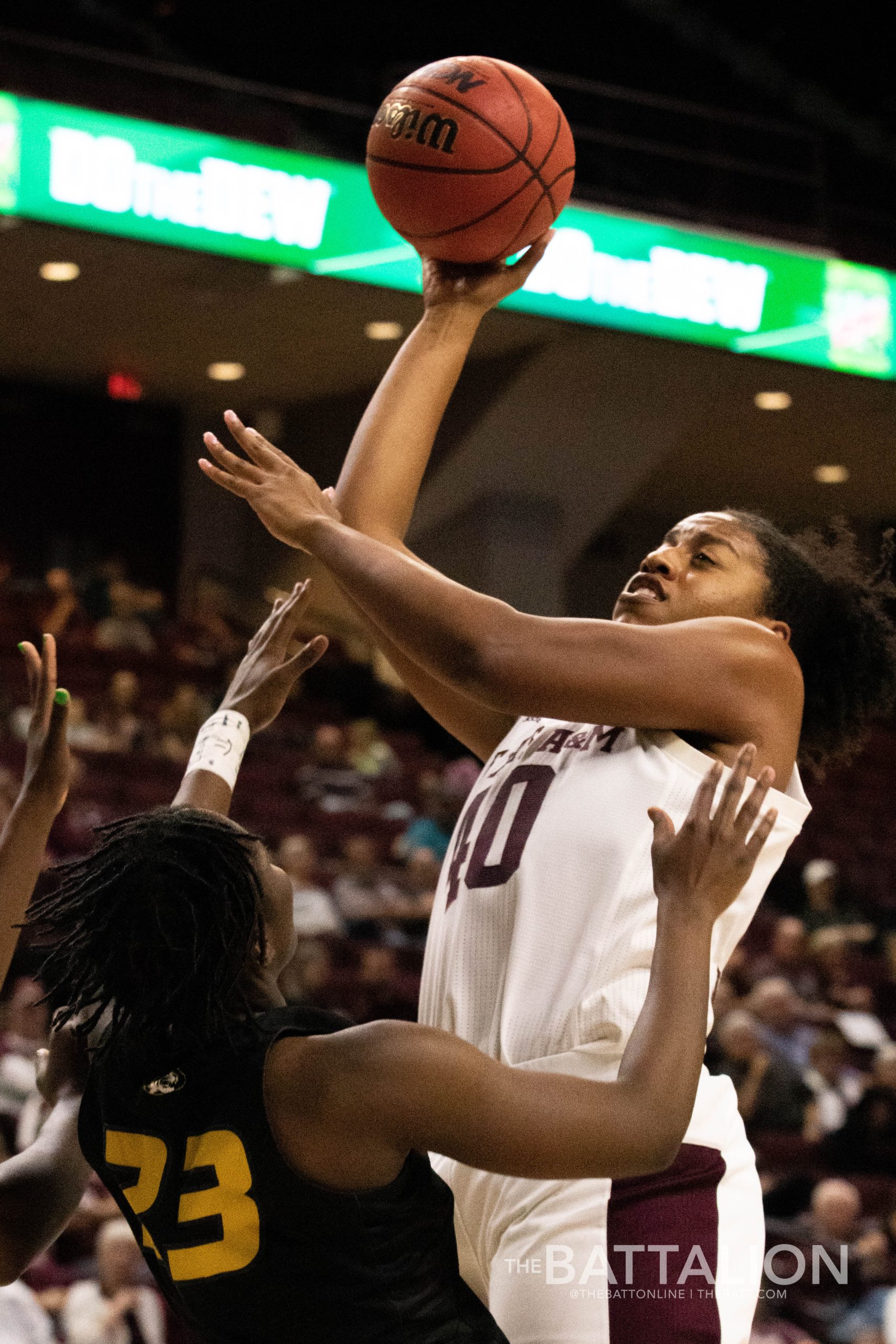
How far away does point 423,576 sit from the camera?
1.87 meters

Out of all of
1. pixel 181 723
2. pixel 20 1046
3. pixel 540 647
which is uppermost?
pixel 540 647

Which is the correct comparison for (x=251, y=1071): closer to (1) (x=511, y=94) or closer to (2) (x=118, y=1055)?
(2) (x=118, y=1055)

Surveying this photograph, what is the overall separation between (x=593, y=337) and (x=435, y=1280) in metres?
10.4

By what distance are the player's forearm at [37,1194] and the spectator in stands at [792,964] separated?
7.10 metres

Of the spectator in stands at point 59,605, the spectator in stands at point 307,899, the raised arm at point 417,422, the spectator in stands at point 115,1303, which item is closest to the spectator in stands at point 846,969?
the spectator in stands at point 307,899

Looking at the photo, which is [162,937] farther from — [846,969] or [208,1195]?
[846,969]

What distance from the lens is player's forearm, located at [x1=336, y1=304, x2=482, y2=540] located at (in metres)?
2.11

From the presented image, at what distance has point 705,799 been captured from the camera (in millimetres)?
1688


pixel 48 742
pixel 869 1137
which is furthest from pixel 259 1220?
pixel 869 1137

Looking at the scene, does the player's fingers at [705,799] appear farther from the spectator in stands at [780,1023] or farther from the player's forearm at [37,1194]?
the spectator in stands at [780,1023]

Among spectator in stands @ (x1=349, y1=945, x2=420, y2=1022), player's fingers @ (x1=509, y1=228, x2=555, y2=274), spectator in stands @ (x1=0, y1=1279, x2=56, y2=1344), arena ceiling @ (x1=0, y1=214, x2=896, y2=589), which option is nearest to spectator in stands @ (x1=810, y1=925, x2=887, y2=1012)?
spectator in stands @ (x1=349, y1=945, x2=420, y2=1022)

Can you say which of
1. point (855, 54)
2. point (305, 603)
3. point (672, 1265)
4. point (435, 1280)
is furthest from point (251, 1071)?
point (855, 54)

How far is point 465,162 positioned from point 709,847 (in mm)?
1079

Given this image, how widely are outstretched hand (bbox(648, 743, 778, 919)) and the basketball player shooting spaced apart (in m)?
0.24
